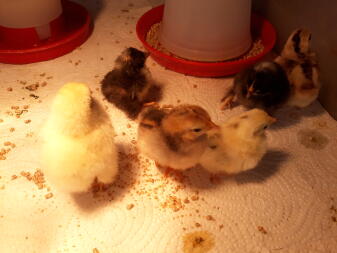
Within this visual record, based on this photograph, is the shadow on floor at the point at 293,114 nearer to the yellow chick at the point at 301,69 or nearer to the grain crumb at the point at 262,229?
the yellow chick at the point at 301,69

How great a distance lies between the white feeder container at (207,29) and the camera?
147 cm

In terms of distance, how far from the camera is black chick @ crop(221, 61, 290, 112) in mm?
1234

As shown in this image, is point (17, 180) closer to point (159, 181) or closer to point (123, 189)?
point (123, 189)

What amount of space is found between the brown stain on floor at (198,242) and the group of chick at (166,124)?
8.1 inches

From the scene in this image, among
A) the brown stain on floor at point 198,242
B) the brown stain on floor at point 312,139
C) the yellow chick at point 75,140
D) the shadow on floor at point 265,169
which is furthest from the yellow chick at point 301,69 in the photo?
the yellow chick at point 75,140

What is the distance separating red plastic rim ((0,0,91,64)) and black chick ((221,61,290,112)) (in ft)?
2.70

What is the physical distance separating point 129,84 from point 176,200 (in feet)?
1.55

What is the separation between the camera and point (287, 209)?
1.16m

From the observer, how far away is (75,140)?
949 mm

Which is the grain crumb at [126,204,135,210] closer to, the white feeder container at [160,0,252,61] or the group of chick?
the group of chick

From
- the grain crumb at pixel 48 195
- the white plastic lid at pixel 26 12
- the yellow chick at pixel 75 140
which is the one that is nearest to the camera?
the yellow chick at pixel 75 140

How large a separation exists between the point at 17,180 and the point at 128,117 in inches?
18.2

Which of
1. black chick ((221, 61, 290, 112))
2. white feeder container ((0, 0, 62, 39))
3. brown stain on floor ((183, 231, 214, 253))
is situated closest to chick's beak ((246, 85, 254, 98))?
black chick ((221, 61, 290, 112))

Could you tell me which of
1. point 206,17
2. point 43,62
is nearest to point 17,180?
point 43,62
